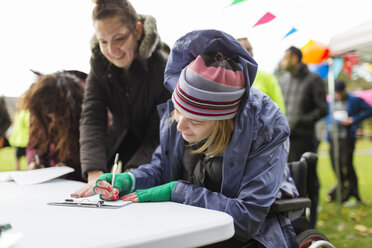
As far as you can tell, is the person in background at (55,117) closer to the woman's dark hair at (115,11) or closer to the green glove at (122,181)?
the woman's dark hair at (115,11)

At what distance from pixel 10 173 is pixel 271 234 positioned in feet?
3.80

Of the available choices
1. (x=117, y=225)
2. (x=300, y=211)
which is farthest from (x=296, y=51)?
(x=117, y=225)

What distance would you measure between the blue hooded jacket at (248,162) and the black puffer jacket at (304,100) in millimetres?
2127

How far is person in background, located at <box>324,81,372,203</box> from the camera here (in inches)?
185

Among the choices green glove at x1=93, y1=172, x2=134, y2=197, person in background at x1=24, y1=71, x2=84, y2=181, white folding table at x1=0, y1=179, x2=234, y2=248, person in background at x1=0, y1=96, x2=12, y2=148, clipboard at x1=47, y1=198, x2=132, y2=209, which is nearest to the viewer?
white folding table at x1=0, y1=179, x2=234, y2=248

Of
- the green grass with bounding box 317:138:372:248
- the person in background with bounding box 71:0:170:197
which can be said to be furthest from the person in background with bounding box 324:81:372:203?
the person in background with bounding box 71:0:170:197

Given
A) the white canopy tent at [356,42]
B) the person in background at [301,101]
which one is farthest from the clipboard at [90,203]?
the white canopy tent at [356,42]

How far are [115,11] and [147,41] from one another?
20 cm

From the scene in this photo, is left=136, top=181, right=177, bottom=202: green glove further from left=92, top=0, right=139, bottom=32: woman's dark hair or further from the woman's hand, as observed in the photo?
the woman's hand

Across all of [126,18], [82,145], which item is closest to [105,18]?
[126,18]

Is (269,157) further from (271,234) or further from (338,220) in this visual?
(338,220)

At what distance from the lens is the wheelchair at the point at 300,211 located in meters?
1.27

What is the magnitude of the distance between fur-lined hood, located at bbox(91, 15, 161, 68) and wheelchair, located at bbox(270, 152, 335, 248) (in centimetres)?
86

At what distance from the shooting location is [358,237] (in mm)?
3012
